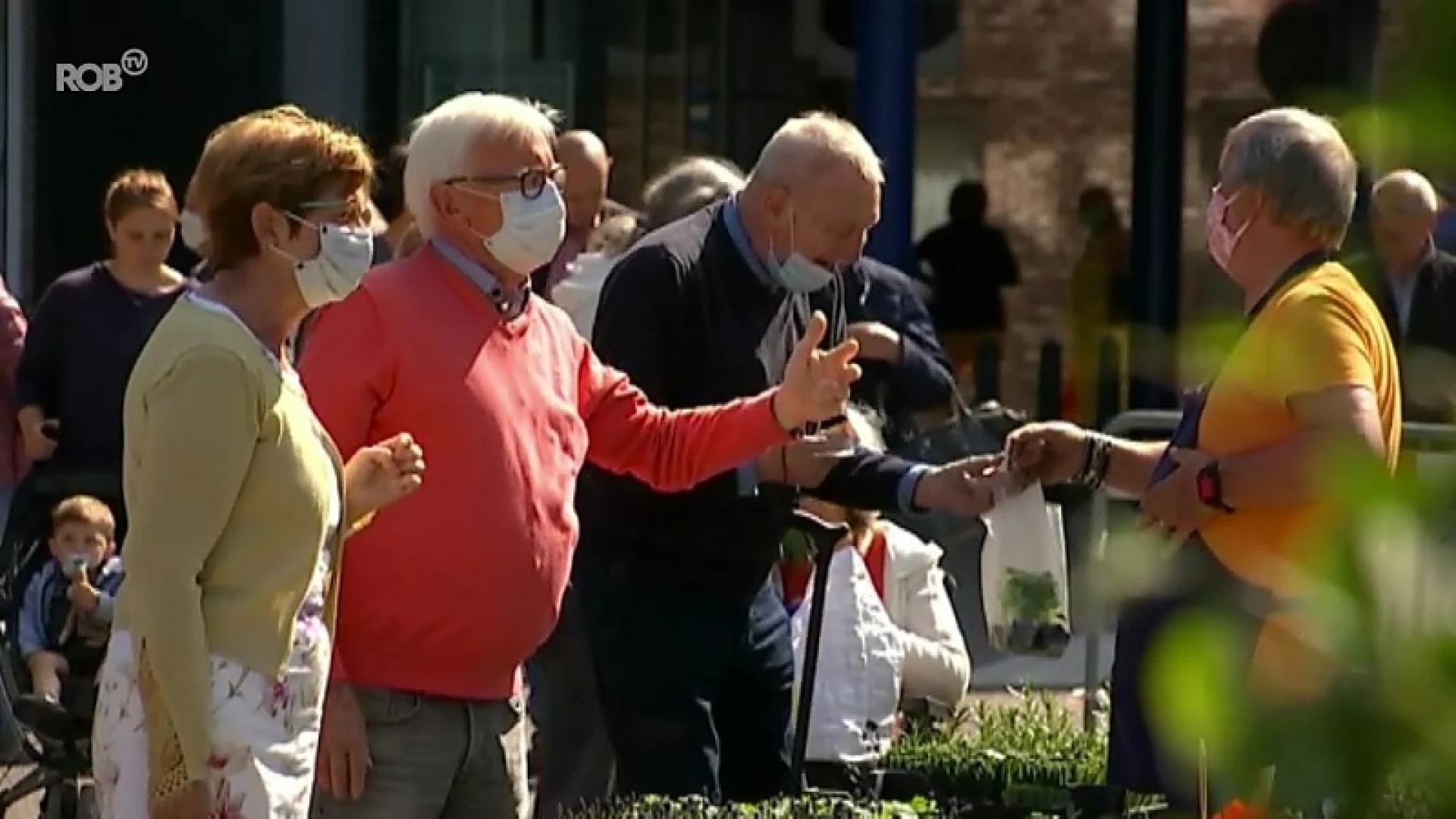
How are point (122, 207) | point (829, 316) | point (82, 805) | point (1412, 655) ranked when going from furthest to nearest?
point (122, 207) < point (82, 805) < point (829, 316) < point (1412, 655)

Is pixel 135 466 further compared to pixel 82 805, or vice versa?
pixel 82 805

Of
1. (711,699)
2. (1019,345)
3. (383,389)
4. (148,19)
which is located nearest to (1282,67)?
(1019,345)

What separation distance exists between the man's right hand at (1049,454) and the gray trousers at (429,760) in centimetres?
116

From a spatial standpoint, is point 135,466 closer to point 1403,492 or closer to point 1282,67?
point 1403,492

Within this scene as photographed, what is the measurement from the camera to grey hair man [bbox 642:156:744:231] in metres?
5.90

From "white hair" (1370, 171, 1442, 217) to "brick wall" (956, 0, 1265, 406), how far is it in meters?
12.3

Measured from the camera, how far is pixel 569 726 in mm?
6367

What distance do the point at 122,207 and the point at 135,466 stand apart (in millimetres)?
4863

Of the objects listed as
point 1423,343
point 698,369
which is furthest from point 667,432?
point 1423,343

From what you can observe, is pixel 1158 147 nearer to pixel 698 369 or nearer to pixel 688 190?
pixel 688 190

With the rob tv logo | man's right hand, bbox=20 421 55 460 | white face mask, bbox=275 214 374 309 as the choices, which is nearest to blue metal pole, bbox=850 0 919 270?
the rob tv logo

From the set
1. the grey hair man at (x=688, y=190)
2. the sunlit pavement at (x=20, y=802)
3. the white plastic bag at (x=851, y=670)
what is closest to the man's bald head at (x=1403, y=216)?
the grey hair man at (x=688, y=190)

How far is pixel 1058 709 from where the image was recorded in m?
6.53

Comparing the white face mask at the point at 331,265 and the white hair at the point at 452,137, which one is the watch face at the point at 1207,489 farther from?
the white face mask at the point at 331,265
